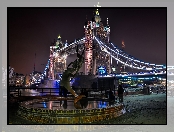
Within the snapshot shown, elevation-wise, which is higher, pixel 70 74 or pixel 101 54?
pixel 101 54

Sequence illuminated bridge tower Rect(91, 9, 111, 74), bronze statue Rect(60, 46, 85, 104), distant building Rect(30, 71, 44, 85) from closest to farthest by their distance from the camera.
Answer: bronze statue Rect(60, 46, 85, 104) < distant building Rect(30, 71, 44, 85) < illuminated bridge tower Rect(91, 9, 111, 74)

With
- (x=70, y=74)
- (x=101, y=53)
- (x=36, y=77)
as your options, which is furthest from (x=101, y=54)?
(x=70, y=74)

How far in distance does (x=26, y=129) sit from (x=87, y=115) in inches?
41.6

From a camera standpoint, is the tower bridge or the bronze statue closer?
the bronze statue

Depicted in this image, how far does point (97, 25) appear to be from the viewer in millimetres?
18281

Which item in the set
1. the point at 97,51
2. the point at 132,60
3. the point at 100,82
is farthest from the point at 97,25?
the point at 100,82

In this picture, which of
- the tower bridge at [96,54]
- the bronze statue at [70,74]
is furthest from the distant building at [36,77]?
the bronze statue at [70,74]

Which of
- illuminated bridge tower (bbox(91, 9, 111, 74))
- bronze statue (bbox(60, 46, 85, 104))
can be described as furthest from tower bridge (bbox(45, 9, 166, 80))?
bronze statue (bbox(60, 46, 85, 104))

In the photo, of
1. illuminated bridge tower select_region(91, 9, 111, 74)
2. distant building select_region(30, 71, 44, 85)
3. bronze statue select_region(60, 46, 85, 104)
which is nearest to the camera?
bronze statue select_region(60, 46, 85, 104)

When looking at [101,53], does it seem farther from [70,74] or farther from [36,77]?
[70,74]

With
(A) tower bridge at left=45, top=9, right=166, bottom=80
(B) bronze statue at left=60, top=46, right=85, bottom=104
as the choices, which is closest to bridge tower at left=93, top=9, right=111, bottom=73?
(A) tower bridge at left=45, top=9, right=166, bottom=80

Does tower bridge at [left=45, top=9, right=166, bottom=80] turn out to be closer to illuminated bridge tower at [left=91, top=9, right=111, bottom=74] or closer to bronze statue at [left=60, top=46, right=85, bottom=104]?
illuminated bridge tower at [left=91, top=9, right=111, bottom=74]

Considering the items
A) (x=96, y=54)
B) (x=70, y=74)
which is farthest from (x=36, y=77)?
(x=70, y=74)

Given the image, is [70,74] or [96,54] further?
[96,54]
